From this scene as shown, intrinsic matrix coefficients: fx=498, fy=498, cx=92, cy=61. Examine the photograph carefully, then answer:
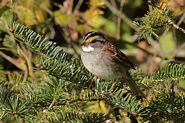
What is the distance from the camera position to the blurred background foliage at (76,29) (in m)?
2.48

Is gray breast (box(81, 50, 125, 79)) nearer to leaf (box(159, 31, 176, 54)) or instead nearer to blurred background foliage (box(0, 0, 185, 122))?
blurred background foliage (box(0, 0, 185, 122))

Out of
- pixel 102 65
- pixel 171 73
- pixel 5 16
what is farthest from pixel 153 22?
pixel 5 16

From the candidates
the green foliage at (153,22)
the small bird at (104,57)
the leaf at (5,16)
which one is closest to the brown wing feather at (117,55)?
the small bird at (104,57)

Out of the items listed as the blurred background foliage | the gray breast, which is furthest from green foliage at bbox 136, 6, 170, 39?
the gray breast

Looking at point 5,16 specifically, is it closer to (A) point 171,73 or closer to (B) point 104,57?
(B) point 104,57

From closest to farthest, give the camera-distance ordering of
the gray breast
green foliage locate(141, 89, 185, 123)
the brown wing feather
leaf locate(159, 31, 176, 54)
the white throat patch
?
green foliage locate(141, 89, 185, 123) → the gray breast → the brown wing feather → the white throat patch → leaf locate(159, 31, 176, 54)

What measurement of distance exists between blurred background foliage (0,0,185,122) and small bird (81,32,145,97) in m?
0.17

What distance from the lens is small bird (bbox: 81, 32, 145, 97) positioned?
7.62 ft

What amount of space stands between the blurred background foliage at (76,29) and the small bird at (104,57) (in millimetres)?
169

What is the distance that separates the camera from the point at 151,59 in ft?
13.1

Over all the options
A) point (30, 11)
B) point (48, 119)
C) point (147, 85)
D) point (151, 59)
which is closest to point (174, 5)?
point (151, 59)

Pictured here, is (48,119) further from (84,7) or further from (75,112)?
(84,7)

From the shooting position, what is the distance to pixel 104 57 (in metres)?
2.55

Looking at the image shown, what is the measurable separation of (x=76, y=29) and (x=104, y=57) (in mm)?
1175
